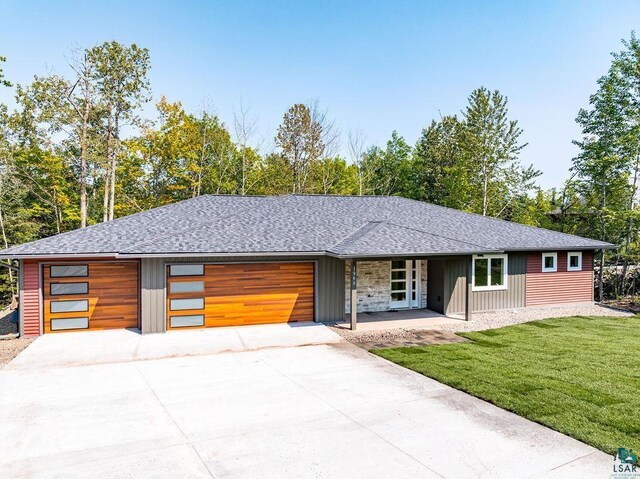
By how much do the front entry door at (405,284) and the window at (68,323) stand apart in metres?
9.52

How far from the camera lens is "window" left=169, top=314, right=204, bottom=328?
Result: 37.3 ft

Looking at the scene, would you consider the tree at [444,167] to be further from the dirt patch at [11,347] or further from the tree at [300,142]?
the dirt patch at [11,347]

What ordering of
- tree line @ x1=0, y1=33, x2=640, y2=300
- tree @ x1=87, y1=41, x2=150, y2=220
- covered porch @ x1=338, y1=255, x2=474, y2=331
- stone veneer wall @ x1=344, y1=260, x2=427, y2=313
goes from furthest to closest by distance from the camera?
1. tree @ x1=87, y1=41, x2=150, y2=220
2. tree line @ x1=0, y1=33, x2=640, y2=300
3. stone veneer wall @ x1=344, y1=260, x2=427, y2=313
4. covered porch @ x1=338, y1=255, x2=474, y2=331

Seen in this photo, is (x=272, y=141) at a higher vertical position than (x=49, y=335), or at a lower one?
higher

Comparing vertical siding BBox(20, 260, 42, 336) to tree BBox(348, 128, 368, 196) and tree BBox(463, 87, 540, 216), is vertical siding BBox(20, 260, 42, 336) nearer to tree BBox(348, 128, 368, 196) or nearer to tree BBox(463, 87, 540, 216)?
tree BBox(348, 128, 368, 196)

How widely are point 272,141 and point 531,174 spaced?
20552mm

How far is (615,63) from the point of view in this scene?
2042 cm

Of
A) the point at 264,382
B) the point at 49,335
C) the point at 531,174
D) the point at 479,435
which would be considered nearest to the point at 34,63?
the point at 49,335

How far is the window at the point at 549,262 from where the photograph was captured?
15.1 meters

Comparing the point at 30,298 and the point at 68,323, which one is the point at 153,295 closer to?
the point at 68,323

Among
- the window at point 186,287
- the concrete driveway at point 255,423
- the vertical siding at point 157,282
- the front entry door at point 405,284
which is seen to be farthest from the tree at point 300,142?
the concrete driveway at point 255,423

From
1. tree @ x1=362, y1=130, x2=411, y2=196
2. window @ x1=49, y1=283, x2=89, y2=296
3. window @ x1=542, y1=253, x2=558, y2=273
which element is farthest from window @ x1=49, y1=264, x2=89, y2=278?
tree @ x1=362, y1=130, x2=411, y2=196

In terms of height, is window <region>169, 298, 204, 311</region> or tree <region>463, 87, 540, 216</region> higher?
tree <region>463, 87, 540, 216</region>

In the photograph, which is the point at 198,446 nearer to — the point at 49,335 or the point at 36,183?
the point at 49,335
